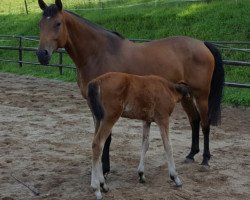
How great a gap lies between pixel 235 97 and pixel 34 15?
1835 centimetres

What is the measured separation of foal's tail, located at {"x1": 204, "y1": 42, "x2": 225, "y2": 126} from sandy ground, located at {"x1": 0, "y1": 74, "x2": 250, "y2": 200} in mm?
590

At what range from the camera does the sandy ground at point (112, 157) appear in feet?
16.5

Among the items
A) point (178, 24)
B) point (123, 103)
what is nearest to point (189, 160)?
point (123, 103)

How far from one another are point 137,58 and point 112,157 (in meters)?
1.54

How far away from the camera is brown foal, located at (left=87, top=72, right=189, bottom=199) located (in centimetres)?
482

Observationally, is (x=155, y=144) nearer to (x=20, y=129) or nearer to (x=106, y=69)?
(x=106, y=69)

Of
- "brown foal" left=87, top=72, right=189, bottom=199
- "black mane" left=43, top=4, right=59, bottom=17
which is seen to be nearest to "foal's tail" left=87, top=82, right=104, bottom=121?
"brown foal" left=87, top=72, right=189, bottom=199

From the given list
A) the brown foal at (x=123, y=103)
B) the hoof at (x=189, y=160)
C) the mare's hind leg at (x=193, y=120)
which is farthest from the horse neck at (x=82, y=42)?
the hoof at (x=189, y=160)

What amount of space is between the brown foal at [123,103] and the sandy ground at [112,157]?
0.31 m

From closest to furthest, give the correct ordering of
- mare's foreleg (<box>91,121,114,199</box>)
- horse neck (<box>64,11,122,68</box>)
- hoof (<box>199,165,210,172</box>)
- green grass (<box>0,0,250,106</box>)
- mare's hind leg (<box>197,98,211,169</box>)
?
mare's foreleg (<box>91,121,114,199</box>)
horse neck (<box>64,11,122,68</box>)
hoof (<box>199,165,210,172</box>)
mare's hind leg (<box>197,98,211,169</box>)
green grass (<box>0,0,250,106</box>)

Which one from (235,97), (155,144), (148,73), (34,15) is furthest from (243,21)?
(34,15)

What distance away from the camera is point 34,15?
26156 millimetres

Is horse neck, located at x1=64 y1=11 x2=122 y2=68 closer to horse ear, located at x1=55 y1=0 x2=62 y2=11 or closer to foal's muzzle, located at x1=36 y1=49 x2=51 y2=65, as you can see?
horse ear, located at x1=55 y1=0 x2=62 y2=11

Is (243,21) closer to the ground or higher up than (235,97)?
higher up
